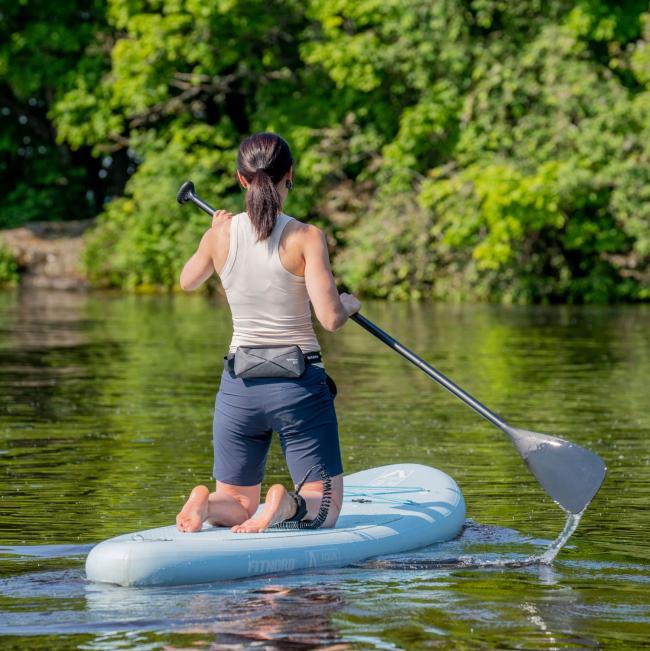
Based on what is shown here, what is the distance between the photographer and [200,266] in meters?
5.93

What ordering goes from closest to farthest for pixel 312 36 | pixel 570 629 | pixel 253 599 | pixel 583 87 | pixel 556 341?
pixel 570 629 < pixel 253 599 < pixel 556 341 < pixel 583 87 < pixel 312 36

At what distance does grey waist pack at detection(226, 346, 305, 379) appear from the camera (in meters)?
5.83

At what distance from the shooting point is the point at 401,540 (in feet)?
20.7

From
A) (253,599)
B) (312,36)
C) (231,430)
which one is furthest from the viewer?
(312,36)

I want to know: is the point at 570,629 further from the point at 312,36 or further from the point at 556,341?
the point at 312,36

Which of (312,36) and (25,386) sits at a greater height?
(312,36)

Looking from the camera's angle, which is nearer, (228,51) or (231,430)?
(231,430)

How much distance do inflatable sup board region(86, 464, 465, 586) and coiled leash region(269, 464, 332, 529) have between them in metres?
0.03

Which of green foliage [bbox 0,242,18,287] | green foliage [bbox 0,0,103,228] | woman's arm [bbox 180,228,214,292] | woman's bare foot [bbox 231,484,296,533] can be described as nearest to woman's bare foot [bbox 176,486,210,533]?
woman's bare foot [bbox 231,484,296,533]

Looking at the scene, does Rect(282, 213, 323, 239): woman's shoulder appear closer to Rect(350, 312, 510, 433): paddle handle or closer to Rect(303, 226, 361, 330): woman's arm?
Rect(303, 226, 361, 330): woman's arm

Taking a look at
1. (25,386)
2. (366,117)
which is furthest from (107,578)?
(366,117)

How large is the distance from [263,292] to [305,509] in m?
0.86

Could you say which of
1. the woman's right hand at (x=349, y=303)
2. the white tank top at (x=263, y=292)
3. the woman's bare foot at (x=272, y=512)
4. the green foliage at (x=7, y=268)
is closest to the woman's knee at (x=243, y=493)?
the woman's bare foot at (x=272, y=512)

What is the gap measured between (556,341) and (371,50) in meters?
11.6
